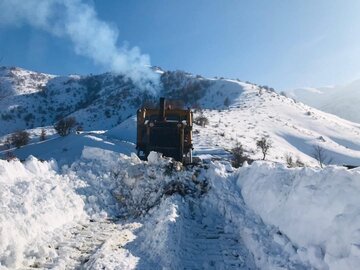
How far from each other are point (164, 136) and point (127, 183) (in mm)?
7991

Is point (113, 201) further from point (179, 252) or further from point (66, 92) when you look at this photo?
point (66, 92)

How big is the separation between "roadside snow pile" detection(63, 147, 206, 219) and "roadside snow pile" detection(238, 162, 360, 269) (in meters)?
3.93

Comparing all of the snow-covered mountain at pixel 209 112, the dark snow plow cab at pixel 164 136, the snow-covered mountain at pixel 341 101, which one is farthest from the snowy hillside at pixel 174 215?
the snow-covered mountain at pixel 341 101

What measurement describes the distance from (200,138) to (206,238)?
33590 millimetres

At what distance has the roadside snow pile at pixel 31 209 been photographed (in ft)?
26.9

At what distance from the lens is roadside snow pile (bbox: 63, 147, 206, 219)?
44.2 ft

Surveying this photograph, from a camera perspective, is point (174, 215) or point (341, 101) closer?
point (174, 215)

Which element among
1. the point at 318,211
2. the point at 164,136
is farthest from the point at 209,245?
the point at 164,136

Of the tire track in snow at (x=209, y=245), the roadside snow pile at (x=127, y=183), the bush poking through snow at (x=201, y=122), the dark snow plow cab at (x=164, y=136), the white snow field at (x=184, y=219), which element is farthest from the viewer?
the bush poking through snow at (x=201, y=122)

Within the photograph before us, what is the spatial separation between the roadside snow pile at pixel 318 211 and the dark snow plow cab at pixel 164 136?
39.4ft

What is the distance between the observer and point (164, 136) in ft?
75.5

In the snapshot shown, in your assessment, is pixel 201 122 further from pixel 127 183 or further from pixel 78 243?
pixel 78 243

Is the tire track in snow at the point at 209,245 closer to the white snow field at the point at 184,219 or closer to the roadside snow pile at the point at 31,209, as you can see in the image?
the white snow field at the point at 184,219

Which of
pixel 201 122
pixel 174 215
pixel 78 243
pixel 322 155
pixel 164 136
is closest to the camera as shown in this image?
pixel 78 243
